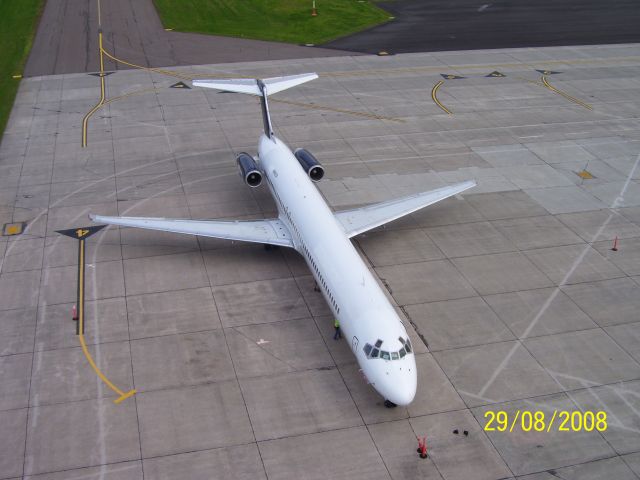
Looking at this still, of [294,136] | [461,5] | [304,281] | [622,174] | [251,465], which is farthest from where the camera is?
[461,5]

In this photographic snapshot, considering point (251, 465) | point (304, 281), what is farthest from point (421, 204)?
point (251, 465)

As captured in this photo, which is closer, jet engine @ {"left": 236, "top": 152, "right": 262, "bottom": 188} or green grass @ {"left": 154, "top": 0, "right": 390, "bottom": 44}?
jet engine @ {"left": 236, "top": 152, "right": 262, "bottom": 188}

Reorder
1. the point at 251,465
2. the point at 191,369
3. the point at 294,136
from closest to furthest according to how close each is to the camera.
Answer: the point at 251,465 < the point at 191,369 < the point at 294,136

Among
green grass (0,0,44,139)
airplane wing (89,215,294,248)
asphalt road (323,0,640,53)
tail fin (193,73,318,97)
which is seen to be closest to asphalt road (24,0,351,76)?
green grass (0,0,44,139)

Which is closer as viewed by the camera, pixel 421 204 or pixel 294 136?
pixel 421 204

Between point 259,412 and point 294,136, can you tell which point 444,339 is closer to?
point 259,412

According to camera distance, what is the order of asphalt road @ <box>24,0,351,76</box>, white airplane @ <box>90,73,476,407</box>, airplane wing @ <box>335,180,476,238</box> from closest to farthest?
white airplane @ <box>90,73,476,407</box> → airplane wing @ <box>335,180,476,238</box> → asphalt road @ <box>24,0,351,76</box>

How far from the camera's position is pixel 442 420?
23.7 meters

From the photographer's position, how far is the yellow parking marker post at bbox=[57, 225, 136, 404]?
2470cm

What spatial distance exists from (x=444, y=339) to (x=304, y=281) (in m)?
7.12

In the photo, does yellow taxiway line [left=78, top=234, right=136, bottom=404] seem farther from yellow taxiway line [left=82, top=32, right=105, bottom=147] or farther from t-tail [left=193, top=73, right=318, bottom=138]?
yellow taxiway line [left=82, top=32, right=105, bottom=147]

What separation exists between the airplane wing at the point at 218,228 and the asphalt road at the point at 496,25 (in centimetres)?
3678

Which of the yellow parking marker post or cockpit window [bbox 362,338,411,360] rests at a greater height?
cockpit window [bbox 362,338,411,360]

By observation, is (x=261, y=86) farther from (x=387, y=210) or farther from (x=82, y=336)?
(x=82, y=336)
